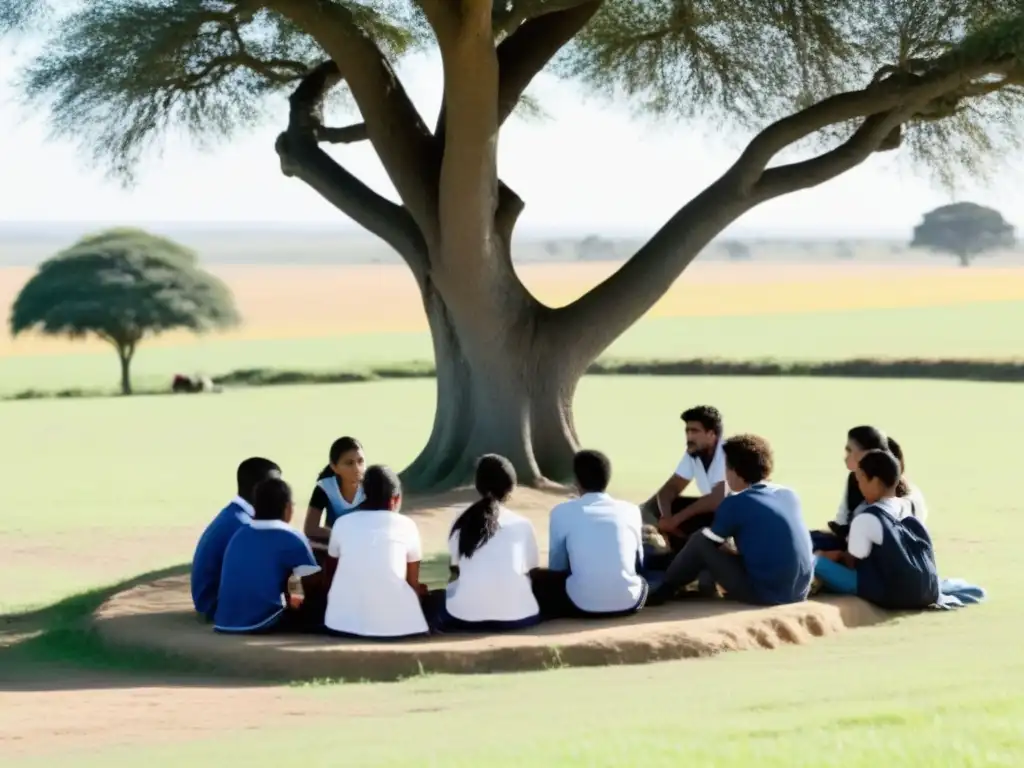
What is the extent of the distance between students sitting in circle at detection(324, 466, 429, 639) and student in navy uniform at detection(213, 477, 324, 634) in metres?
0.29

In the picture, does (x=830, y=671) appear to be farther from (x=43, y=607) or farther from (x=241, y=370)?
(x=241, y=370)

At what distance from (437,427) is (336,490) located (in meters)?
7.80

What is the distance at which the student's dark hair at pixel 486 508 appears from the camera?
10461 millimetres

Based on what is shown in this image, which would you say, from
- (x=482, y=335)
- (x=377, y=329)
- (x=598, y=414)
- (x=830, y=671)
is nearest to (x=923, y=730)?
(x=830, y=671)

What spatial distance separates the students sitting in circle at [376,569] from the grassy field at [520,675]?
78 centimetres

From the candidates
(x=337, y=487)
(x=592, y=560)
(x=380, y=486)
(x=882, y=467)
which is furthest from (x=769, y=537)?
(x=337, y=487)

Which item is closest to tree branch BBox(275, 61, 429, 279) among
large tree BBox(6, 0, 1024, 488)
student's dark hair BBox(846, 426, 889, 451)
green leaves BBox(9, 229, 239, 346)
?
large tree BBox(6, 0, 1024, 488)

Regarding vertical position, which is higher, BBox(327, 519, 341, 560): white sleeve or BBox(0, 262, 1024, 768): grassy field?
BBox(327, 519, 341, 560): white sleeve

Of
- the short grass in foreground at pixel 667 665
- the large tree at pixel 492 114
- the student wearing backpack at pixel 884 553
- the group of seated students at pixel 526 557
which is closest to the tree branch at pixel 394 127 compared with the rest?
the large tree at pixel 492 114

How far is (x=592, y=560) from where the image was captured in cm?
1096

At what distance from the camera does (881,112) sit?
19.0 metres

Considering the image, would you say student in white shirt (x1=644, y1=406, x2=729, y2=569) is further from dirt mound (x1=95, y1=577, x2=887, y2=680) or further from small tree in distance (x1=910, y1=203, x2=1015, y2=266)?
small tree in distance (x1=910, y1=203, x2=1015, y2=266)

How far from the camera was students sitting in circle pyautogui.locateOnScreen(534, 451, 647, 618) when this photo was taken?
428 inches

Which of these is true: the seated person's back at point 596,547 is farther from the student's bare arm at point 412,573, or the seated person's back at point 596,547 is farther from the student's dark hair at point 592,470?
the student's bare arm at point 412,573
